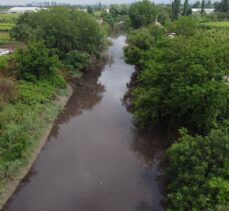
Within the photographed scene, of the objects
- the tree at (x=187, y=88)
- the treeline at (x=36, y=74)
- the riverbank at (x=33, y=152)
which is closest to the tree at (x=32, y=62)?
the treeline at (x=36, y=74)

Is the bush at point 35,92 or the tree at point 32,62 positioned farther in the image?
the tree at point 32,62

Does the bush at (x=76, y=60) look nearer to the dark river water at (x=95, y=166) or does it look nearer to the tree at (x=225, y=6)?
the dark river water at (x=95, y=166)

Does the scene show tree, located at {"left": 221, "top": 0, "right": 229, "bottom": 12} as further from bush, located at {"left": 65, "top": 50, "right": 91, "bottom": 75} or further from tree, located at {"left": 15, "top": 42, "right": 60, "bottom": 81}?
tree, located at {"left": 15, "top": 42, "right": 60, "bottom": 81}

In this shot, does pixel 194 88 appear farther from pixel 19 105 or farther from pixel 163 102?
pixel 19 105

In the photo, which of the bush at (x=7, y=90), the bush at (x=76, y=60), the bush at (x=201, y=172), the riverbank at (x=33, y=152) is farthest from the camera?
the bush at (x=76, y=60)

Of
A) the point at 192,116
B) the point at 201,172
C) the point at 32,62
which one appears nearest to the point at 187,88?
the point at 192,116

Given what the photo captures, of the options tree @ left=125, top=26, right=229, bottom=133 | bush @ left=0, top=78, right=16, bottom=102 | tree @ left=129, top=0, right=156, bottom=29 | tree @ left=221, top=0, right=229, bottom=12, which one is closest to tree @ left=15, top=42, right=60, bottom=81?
bush @ left=0, top=78, right=16, bottom=102

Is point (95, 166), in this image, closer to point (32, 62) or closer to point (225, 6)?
point (32, 62)

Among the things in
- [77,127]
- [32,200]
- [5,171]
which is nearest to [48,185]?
[32,200]
